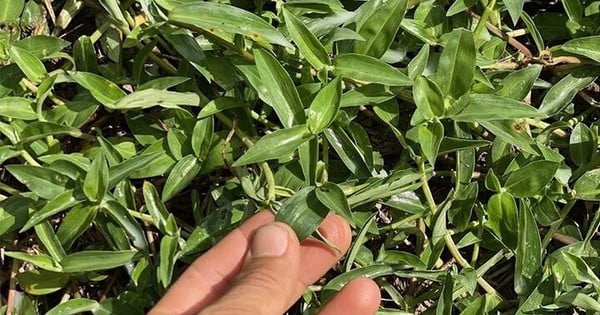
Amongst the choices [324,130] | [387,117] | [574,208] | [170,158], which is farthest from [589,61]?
[170,158]

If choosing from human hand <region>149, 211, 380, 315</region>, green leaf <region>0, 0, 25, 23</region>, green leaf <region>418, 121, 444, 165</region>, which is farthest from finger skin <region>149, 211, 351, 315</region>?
green leaf <region>0, 0, 25, 23</region>

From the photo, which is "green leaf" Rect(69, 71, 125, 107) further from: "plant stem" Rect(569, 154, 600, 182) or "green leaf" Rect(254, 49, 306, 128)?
"plant stem" Rect(569, 154, 600, 182)

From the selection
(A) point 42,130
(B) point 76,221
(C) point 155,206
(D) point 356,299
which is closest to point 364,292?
(D) point 356,299

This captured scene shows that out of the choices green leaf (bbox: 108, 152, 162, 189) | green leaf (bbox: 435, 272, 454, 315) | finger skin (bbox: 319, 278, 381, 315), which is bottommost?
green leaf (bbox: 435, 272, 454, 315)

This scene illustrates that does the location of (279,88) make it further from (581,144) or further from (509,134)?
(581,144)

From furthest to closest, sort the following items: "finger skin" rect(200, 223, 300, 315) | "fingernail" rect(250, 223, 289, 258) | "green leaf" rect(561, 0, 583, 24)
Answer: "green leaf" rect(561, 0, 583, 24) < "fingernail" rect(250, 223, 289, 258) < "finger skin" rect(200, 223, 300, 315)

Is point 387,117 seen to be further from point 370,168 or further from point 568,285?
point 568,285
